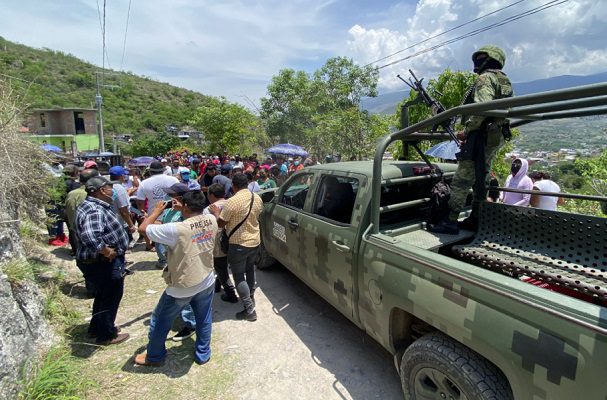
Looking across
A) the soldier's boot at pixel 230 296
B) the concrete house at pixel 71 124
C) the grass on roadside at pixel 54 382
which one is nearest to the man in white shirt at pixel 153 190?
the soldier's boot at pixel 230 296

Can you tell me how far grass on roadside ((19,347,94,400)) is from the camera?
7.63ft

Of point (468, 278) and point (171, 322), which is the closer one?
point (468, 278)

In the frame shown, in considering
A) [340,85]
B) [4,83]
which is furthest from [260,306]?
[340,85]

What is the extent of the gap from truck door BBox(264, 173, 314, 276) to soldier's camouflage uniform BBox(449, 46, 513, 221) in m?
1.53

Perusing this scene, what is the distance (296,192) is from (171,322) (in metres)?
2.21

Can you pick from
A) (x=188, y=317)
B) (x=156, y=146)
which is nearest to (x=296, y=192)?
(x=188, y=317)

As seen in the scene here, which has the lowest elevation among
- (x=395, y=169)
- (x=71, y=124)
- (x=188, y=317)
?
(x=188, y=317)

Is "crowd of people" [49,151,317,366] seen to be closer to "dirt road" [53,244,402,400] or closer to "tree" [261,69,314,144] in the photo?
"dirt road" [53,244,402,400]

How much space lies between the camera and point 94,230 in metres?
3.00

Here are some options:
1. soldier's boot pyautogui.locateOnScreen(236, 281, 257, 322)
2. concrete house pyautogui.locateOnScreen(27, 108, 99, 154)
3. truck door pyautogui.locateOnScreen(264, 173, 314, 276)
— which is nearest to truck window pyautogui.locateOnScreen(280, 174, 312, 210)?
truck door pyautogui.locateOnScreen(264, 173, 314, 276)

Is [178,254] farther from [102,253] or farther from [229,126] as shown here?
[229,126]

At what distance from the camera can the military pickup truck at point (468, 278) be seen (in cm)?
150

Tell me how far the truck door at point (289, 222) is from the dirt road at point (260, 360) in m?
0.63

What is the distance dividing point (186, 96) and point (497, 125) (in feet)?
280
